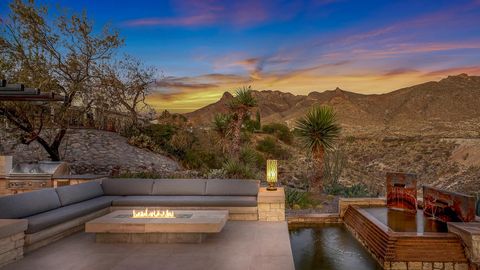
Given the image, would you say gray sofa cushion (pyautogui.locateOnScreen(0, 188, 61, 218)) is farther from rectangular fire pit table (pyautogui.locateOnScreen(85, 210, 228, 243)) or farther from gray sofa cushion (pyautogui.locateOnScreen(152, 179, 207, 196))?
gray sofa cushion (pyautogui.locateOnScreen(152, 179, 207, 196))

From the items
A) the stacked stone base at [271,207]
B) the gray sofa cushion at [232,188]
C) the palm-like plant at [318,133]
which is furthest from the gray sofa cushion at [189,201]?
the palm-like plant at [318,133]

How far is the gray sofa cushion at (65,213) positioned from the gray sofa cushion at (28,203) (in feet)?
0.46

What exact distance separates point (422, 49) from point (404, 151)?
29.5 feet

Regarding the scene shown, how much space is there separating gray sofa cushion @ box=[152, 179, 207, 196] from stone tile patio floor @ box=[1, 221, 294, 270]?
1980 mm

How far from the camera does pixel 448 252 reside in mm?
5094

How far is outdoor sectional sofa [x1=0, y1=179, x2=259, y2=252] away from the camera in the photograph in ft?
17.7

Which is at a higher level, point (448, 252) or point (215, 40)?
point (215, 40)

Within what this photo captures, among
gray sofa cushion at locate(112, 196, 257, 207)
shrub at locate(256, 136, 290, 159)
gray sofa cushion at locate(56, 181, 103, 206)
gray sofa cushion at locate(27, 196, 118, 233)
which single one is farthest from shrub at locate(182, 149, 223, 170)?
gray sofa cushion at locate(27, 196, 118, 233)

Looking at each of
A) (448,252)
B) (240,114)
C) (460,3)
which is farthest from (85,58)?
(460,3)

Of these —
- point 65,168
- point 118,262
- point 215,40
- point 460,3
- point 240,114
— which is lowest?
point 118,262

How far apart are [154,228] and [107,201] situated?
230 cm

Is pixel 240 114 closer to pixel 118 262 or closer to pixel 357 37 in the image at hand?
pixel 357 37

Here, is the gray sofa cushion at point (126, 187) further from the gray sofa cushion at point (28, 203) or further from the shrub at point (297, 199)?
the shrub at point (297, 199)

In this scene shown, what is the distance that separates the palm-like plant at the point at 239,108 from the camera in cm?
1222
